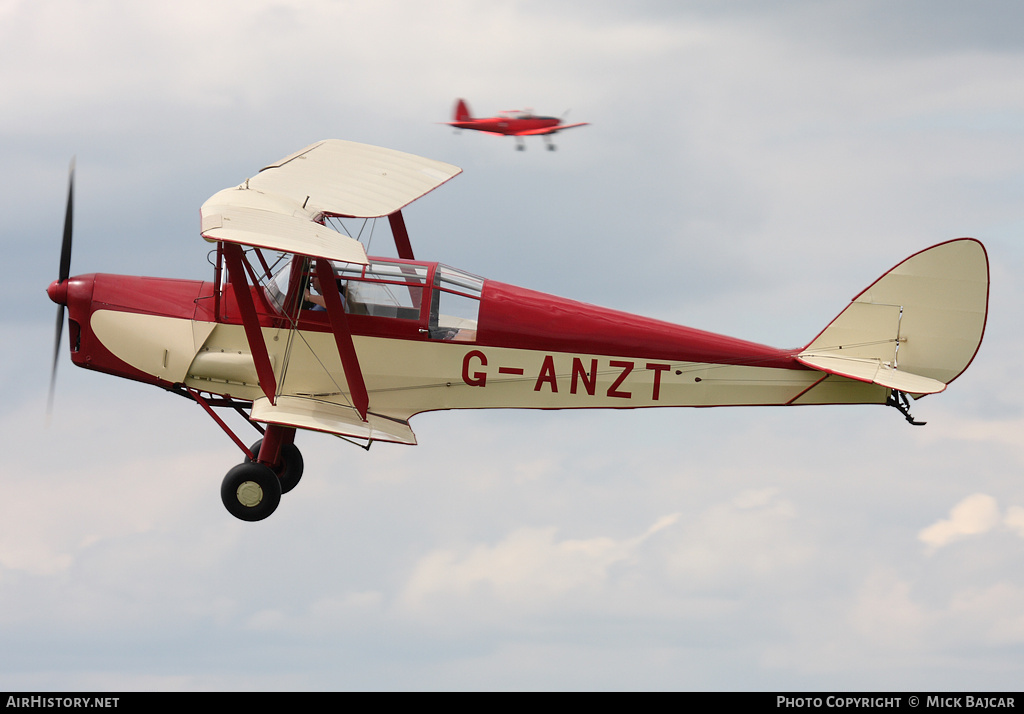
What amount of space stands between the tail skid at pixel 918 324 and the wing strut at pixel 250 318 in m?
5.68

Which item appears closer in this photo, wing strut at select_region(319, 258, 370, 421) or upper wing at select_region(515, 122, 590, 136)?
wing strut at select_region(319, 258, 370, 421)

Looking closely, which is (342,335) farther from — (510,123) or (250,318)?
(510,123)

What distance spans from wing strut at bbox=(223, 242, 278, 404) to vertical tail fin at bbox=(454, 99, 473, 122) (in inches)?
266

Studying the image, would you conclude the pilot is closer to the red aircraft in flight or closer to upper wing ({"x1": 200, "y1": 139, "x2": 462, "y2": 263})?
upper wing ({"x1": 200, "y1": 139, "x2": 462, "y2": 263})

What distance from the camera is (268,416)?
12805mm

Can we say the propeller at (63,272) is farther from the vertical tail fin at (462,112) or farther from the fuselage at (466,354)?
the vertical tail fin at (462,112)

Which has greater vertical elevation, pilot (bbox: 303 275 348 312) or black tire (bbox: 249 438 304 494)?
pilot (bbox: 303 275 348 312)

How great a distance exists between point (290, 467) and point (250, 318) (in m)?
2.86

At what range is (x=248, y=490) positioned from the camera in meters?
13.4

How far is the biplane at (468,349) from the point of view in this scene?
44.0ft

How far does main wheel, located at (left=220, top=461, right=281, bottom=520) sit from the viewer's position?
13.4 metres

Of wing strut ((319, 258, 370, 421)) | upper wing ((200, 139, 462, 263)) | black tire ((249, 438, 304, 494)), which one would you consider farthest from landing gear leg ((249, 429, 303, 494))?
upper wing ((200, 139, 462, 263))

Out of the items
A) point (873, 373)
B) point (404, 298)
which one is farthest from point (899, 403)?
point (404, 298)

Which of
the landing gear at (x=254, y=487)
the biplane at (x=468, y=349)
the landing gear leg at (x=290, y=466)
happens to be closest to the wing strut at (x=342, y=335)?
the biplane at (x=468, y=349)
